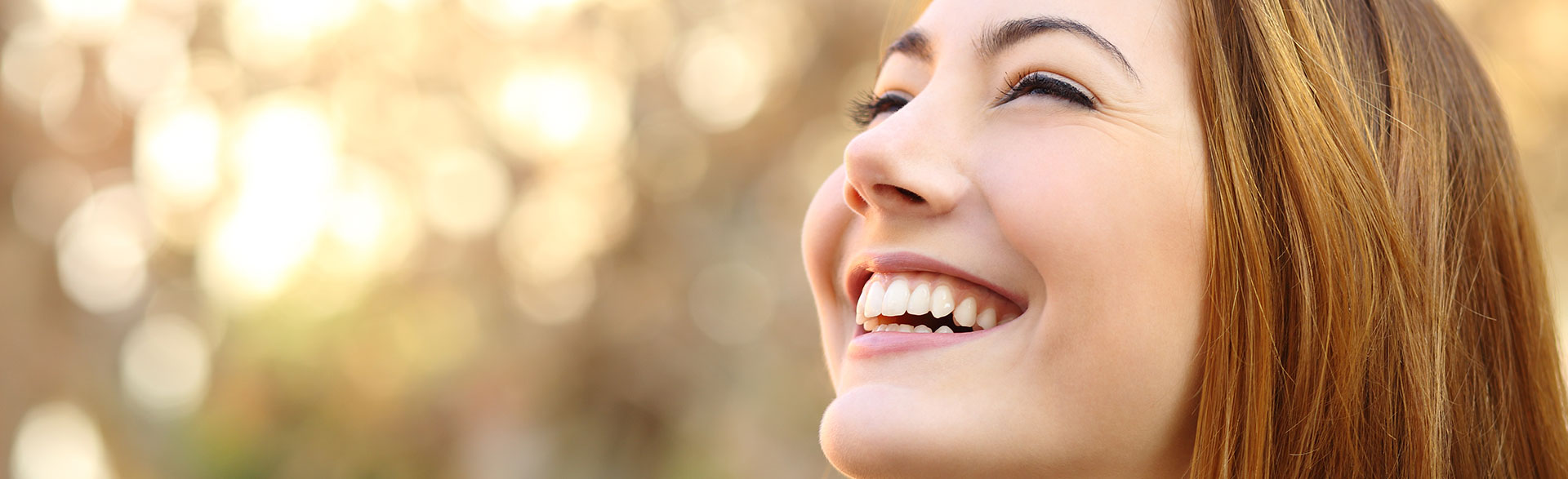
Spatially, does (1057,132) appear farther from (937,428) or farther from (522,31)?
(522,31)

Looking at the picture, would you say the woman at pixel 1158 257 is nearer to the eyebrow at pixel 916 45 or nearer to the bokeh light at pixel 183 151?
the eyebrow at pixel 916 45

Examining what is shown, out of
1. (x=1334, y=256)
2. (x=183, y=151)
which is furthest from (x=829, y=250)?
(x=183, y=151)

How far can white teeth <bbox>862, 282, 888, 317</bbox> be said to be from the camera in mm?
1453

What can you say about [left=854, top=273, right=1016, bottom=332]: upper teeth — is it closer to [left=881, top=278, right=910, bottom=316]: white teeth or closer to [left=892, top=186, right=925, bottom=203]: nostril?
[left=881, top=278, right=910, bottom=316]: white teeth

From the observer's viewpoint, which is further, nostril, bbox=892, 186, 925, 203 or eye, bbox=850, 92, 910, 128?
eye, bbox=850, 92, 910, 128

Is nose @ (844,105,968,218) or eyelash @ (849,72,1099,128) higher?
eyelash @ (849,72,1099,128)

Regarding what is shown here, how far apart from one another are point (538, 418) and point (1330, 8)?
641 cm

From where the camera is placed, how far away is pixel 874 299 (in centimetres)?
147

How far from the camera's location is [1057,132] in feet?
4.47

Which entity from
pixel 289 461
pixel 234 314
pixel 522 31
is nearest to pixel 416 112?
pixel 522 31

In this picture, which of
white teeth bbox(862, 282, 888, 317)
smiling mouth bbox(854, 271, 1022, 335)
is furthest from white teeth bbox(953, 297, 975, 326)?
white teeth bbox(862, 282, 888, 317)

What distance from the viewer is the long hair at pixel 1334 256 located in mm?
1328

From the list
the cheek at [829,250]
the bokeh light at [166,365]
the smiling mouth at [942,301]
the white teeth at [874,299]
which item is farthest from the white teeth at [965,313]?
the bokeh light at [166,365]

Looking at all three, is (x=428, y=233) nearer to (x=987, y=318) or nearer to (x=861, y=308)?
(x=861, y=308)
